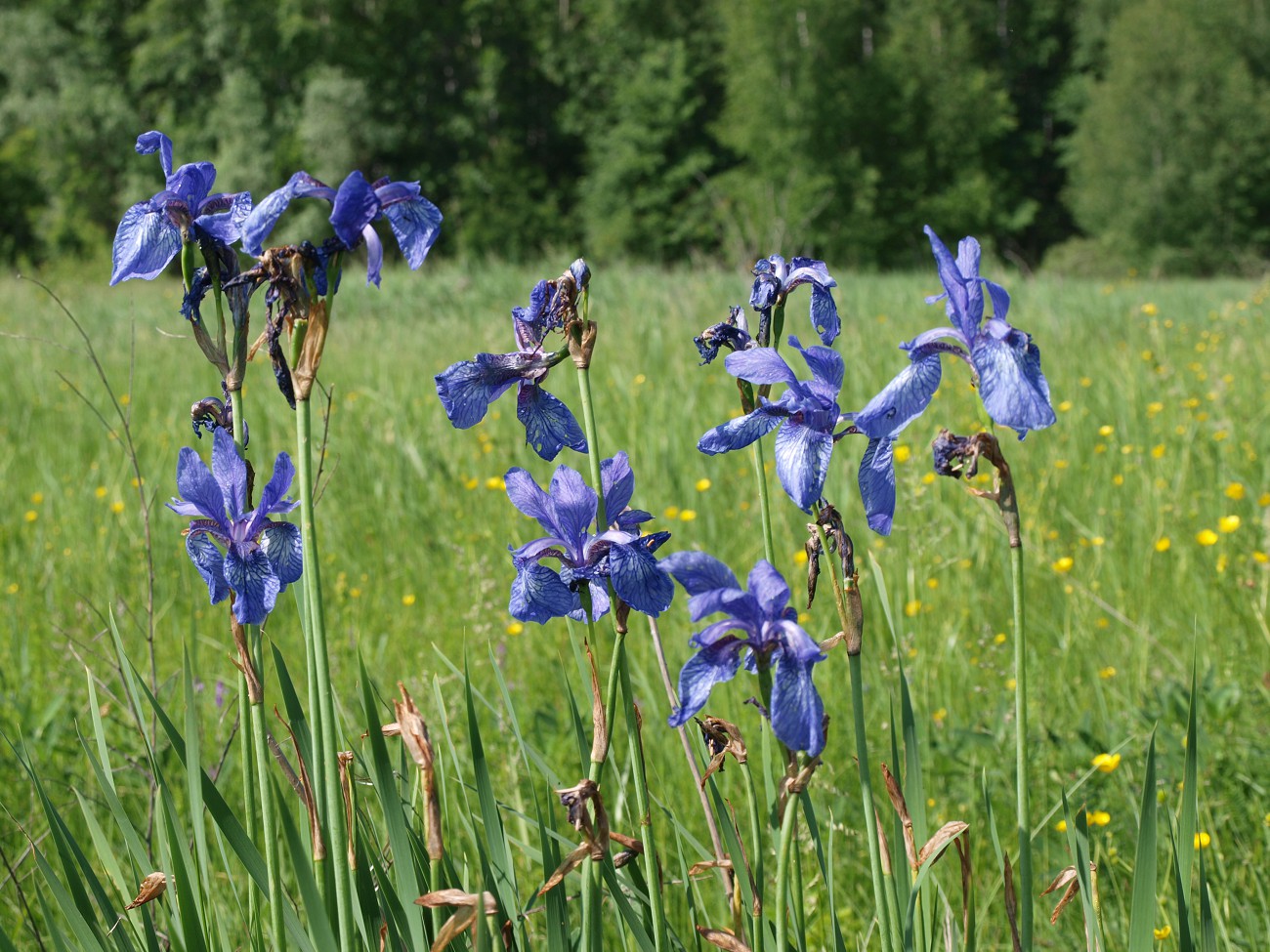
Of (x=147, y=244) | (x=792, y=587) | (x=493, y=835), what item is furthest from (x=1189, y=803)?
(x=792, y=587)

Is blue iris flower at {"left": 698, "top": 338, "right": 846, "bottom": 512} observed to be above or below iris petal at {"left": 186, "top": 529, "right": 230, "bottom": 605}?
above

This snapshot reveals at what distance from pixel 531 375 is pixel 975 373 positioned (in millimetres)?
350

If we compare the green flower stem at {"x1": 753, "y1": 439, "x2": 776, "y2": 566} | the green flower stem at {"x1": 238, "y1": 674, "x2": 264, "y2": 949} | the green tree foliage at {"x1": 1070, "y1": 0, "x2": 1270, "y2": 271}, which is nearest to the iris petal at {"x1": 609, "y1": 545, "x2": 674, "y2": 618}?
the green flower stem at {"x1": 753, "y1": 439, "x2": 776, "y2": 566}

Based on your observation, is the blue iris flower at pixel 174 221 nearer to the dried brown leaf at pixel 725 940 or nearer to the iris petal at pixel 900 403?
the iris petal at pixel 900 403

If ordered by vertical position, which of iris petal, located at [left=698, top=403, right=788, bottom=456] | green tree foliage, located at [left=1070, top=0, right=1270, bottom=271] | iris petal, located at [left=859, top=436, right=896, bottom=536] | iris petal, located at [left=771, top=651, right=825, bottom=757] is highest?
green tree foliage, located at [left=1070, top=0, right=1270, bottom=271]

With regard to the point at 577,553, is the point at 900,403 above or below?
above

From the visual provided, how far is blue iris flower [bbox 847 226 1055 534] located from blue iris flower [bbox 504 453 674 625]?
0.17 m

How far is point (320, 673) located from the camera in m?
0.67

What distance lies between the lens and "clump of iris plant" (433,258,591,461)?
0.81m

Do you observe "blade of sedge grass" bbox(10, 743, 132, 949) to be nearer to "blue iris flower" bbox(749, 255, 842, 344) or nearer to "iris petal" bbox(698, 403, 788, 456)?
"iris petal" bbox(698, 403, 788, 456)

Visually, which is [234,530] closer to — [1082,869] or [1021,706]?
[1021,706]

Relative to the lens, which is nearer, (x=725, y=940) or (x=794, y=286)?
(x=725, y=940)

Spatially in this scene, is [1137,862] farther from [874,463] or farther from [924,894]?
[874,463]

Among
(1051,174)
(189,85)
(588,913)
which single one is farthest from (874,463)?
(1051,174)
